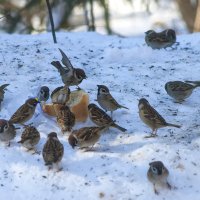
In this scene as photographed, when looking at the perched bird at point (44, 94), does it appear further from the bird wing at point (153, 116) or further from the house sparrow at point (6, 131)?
the bird wing at point (153, 116)

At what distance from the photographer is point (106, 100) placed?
7.10 metres

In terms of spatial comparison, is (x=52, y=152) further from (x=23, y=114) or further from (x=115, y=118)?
(x=115, y=118)


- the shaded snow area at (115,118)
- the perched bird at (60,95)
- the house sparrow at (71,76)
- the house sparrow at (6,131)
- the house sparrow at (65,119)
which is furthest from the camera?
the house sparrow at (71,76)

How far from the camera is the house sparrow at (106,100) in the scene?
7.08 m

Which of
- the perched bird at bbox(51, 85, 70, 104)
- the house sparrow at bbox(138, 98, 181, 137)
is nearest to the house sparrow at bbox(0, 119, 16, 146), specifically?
the perched bird at bbox(51, 85, 70, 104)

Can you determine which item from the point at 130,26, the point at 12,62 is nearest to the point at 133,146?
Answer: the point at 12,62

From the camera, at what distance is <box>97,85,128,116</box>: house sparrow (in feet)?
23.2

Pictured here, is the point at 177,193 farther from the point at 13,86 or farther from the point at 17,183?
the point at 13,86

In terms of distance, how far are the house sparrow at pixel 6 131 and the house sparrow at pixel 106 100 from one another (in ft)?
3.88

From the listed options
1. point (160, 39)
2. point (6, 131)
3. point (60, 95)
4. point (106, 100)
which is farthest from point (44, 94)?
point (160, 39)

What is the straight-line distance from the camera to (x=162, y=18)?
21.7 metres

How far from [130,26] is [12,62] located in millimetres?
15210

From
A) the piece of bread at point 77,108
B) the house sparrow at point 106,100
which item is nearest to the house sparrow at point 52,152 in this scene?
the piece of bread at point 77,108

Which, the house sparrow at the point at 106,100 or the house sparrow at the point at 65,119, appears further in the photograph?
the house sparrow at the point at 106,100
